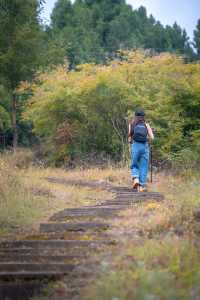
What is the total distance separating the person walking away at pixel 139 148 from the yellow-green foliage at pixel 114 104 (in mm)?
7154

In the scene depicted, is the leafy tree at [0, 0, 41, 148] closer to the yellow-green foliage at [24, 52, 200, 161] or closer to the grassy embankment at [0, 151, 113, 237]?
the yellow-green foliage at [24, 52, 200, 161]

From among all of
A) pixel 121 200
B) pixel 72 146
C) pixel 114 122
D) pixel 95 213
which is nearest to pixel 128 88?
pixel 114 122

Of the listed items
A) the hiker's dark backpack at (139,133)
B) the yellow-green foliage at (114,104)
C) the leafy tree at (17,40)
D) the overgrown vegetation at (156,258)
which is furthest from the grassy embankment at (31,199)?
the yellow-green foliage at (114,104)

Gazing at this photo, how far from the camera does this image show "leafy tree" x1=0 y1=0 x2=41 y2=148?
17422 mm

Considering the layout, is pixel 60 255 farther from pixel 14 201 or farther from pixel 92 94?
pixel 92 94

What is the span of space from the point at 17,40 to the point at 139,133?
9.06 m

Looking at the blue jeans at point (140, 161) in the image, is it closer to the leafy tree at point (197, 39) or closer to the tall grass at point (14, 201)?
the tall grass at point (14, 201)

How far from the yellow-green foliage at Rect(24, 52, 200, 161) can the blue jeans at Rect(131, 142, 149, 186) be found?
23.5 ft

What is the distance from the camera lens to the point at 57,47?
27.7 m

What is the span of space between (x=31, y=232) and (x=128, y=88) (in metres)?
13.6

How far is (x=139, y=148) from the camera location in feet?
45.5

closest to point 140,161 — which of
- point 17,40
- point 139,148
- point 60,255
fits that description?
point 139,148

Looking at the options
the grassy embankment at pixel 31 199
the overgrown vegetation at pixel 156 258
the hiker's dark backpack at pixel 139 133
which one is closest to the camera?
the overgrown vegetation at pixel 156 258

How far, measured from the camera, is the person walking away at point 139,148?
1382cm
